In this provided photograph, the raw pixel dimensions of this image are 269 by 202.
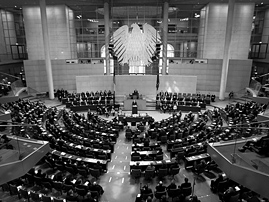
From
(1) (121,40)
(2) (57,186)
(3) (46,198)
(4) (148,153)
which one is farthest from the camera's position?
(1) (121,40)

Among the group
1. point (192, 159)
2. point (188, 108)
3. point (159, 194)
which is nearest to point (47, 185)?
point (159, 194)

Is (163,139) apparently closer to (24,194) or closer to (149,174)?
(149,174)

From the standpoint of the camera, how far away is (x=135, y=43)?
1894cm

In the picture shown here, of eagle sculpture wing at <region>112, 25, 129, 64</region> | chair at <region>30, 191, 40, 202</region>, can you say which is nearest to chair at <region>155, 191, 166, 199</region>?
chair at <region>30, 191, 40, 202</region>

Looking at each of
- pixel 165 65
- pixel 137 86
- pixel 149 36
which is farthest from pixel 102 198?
pixel 165 65

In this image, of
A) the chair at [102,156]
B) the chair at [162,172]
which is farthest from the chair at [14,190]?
the chair at [162,172]

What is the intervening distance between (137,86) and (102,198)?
20580 mm

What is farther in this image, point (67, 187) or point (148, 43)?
point (148, 43)

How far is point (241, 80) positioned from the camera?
29.4 metres

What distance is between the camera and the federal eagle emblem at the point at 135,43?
61.2ft

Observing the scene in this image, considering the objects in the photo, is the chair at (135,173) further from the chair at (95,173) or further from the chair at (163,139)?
the chair at (163,139)

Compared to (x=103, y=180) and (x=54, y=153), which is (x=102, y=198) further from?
(x=54, y=153)

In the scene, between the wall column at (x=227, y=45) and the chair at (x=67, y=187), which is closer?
the chair at (x=67, y=187)

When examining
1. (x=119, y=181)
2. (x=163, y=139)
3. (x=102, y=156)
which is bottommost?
(x=119, y=181)
